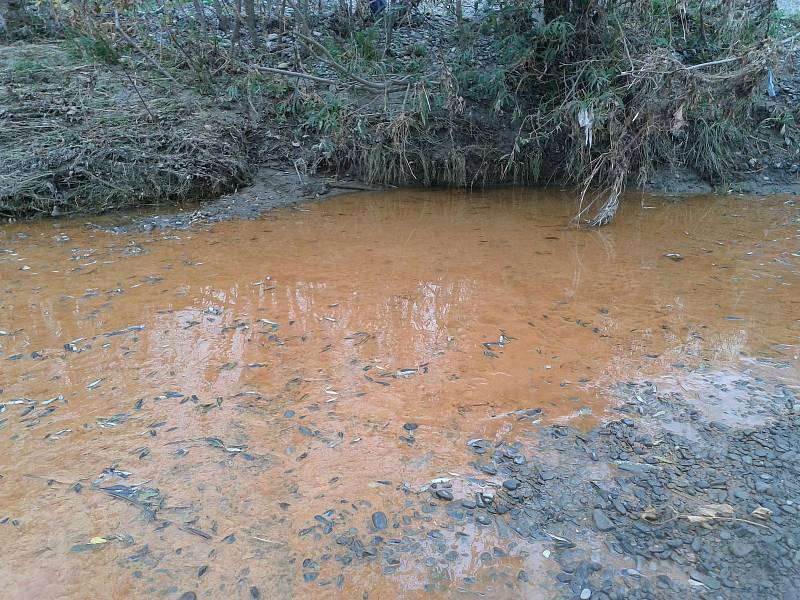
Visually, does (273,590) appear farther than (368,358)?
No

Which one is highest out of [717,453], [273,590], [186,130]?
[186,130]

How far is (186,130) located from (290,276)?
348cm

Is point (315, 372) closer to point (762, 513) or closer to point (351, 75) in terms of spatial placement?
point (762, 513)

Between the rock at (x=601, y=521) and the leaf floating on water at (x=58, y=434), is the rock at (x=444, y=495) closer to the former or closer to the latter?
the rock at (x=601, y=521)

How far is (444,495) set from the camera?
8.64ft

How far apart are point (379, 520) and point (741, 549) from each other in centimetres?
138

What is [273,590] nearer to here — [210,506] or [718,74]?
[210,506]

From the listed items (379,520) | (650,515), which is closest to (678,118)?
(650,515)

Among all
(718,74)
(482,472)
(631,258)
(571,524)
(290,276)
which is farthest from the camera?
(718,74)

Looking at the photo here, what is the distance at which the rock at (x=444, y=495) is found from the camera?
262 centimetres

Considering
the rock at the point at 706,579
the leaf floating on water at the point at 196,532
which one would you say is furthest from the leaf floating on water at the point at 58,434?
the rock at the point at 706,579

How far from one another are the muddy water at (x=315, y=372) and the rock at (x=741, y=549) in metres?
0.73

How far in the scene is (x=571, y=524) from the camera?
2.48 meters

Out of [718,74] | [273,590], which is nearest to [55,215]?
[273,590]
